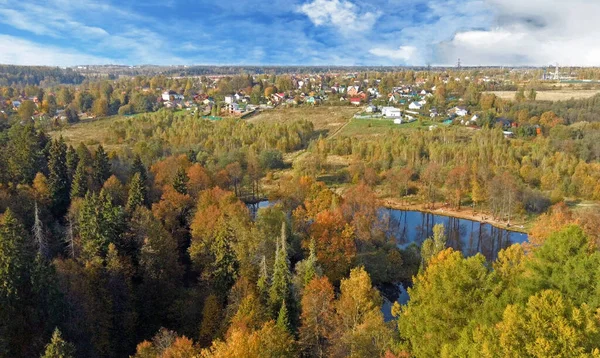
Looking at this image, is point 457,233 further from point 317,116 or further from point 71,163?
point 317,116

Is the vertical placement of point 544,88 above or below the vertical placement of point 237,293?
above

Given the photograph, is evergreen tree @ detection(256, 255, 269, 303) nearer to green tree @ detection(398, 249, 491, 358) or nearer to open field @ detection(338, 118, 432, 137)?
green tree @ detection(398, 249, 491, 358)

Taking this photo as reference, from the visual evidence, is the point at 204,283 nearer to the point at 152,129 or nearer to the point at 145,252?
the point at 145,252

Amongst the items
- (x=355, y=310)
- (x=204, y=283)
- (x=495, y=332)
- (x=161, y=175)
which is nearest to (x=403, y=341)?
(x=355, y=310)

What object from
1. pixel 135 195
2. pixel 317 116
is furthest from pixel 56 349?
pixel 317 116

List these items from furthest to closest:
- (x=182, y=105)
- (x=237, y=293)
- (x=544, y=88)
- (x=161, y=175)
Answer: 1. (x=544, y=88)
2. (x=182, y=105)
3. (x=161, y=175)
4. (x=237, y=293)

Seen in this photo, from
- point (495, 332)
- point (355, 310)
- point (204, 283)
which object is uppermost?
point (495, 332)
